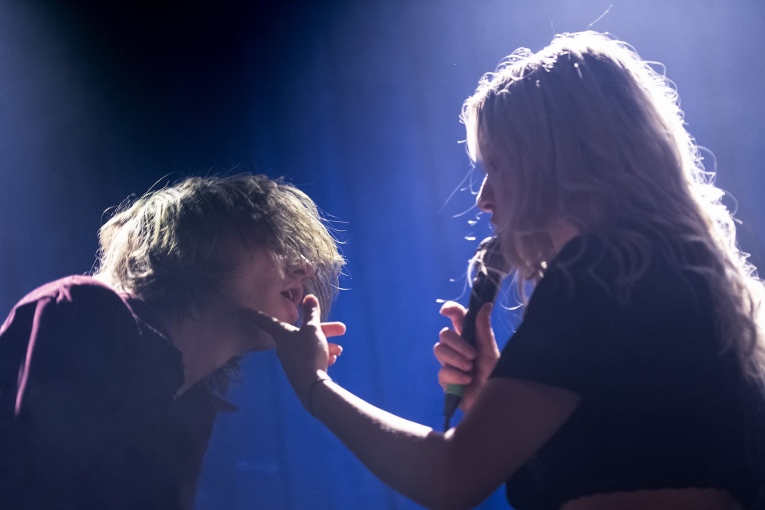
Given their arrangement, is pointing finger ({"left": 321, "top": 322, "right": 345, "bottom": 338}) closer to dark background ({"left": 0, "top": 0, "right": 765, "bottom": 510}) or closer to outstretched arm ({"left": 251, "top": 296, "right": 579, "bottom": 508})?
outstretched arm ({"left": 251, "top": 296, "right": 579, "bottom": 508})

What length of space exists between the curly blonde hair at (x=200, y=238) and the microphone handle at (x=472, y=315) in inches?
18.6

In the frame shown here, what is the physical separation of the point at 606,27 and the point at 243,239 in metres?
1.25

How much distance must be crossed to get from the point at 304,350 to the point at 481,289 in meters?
0.26

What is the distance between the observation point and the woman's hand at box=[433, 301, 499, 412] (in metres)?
1.00

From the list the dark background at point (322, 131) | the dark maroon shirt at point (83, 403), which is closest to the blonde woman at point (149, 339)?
the dark maroon shirt at point (83, 403)

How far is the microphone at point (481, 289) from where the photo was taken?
1.01m

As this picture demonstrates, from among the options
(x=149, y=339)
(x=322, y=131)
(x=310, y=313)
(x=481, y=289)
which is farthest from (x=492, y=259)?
(x=322, y=131)

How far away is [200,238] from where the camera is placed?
1.32 metres

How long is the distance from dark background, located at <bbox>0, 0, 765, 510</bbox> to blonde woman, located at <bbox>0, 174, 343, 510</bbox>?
56cm

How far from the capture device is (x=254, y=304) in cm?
132

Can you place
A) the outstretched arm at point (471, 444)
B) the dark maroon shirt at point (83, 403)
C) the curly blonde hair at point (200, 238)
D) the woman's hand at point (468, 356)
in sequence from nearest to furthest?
the outstretched arm at point (471, 444)
the dark maroon shirt at point (83, 403)
the woman's hand at point (468, 356)
the curly blonde hair at point (200, 238)

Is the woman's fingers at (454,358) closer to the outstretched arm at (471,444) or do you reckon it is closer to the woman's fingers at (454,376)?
the woman's fingers at (454,376)

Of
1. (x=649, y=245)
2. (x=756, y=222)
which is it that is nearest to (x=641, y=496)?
(x=649, y=245)

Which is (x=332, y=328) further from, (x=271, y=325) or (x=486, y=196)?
(x=486, y=196)
